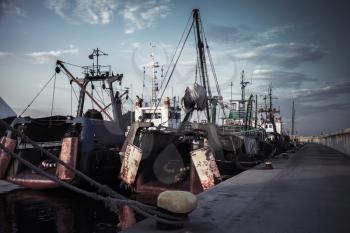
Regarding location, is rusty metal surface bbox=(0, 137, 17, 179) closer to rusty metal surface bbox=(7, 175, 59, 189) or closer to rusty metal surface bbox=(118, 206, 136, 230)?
rusty metal surface bbox=(7, 175, 59, 189)

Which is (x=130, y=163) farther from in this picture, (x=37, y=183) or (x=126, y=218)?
(x=37, y=183)

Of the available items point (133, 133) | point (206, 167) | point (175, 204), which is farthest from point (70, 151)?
point (175, 204)

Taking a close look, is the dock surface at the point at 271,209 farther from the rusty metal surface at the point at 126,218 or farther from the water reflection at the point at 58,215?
the water reflection at the point at 58,215

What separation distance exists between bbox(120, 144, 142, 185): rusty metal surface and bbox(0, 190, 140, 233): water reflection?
1.43m

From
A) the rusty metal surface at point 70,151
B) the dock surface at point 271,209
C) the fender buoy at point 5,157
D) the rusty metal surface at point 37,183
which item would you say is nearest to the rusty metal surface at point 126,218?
the dock surface at point 271,209

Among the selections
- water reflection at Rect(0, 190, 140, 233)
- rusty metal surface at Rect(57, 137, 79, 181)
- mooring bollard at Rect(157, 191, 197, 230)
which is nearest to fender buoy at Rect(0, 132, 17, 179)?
water reflection at Rect(0, 190, 140, 233)

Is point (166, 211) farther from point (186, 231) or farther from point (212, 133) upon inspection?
point (212, 133)

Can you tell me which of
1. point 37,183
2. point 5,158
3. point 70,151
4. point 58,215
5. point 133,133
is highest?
point 133,133

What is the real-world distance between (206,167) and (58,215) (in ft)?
17.6

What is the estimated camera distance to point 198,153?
12164 millimetres

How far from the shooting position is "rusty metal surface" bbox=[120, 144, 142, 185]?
12.8 m

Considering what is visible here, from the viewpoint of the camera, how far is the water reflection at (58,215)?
9.10 m

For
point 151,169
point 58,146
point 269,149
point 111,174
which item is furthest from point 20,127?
point 269,149

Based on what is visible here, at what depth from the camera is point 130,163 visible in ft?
42.2
